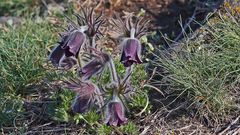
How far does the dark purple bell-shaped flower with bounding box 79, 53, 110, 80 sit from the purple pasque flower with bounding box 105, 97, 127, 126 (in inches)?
7.1

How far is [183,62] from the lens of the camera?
311cm

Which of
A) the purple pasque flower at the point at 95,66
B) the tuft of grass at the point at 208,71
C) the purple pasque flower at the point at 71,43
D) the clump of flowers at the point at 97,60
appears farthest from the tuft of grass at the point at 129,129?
the purple pasque flower at the point at 71,43

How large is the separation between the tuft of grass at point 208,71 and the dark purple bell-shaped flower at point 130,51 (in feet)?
1.55

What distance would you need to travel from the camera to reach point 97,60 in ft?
8.92

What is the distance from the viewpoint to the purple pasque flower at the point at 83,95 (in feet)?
8.86

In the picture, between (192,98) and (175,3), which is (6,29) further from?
(192,98)

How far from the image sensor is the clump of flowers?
264cm

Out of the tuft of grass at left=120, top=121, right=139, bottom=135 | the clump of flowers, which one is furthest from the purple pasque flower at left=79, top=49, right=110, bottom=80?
the tuft of grass at left=120, top=121, right=139, bottom=135

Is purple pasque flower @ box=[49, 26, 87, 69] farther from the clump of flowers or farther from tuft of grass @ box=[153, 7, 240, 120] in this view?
tuft of grass @ box=[153, 7, 240, 120]

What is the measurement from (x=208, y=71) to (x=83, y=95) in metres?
Result: 0.80

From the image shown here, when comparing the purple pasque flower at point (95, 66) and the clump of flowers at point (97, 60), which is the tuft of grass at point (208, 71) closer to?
the clump of flowers at point (97, 60)

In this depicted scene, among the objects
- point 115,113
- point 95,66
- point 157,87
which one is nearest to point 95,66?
point 95,66

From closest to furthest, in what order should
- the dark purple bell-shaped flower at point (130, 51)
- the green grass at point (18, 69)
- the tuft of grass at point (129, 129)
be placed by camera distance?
the dark purple bell-shaped flower at point (130, 51) → the tuft of grass at point (129, 129) → the green grass at point (18, 69)

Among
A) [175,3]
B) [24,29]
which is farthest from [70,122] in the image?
[175,3]
